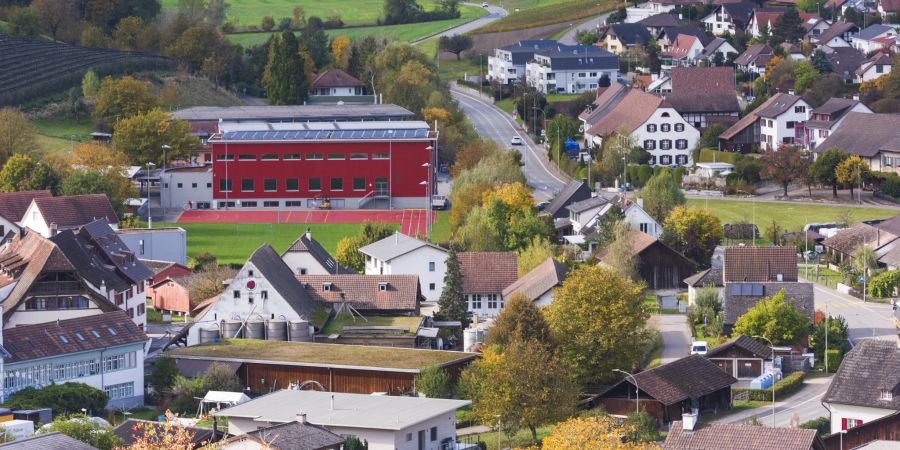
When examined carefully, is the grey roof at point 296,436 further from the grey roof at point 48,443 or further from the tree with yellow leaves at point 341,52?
the tree with yellow leaves at point 341,52

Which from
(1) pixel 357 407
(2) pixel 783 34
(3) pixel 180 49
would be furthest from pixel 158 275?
(2) pixel 783 34

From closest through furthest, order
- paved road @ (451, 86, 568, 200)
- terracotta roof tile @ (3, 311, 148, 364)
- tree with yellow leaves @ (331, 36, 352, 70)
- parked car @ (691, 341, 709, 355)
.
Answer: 1. terracotta roof tile @ (3, 311, 148, 364)
2. parked car @ (691, 341, 709, 355)
3. paved road @ (451, 86, 568, 200)
4. tree with yellow leaves @ (331, 36, 352, 70)

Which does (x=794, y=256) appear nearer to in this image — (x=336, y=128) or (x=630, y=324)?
(x=630, y=324)

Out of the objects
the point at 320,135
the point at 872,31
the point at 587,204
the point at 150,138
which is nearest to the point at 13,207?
the point at 150,138

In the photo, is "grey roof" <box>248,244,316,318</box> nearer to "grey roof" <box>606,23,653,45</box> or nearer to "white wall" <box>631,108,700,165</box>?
"white wall" <box>631,108,700,165</box>

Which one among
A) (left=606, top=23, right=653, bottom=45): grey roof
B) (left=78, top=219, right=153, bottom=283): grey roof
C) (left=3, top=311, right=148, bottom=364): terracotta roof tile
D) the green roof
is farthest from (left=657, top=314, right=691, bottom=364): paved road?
(left=606, top=23, right=653, bottom=45): grey roof

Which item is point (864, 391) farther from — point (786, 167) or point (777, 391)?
point (786, 167)

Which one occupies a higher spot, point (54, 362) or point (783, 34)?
point (783, 34)
